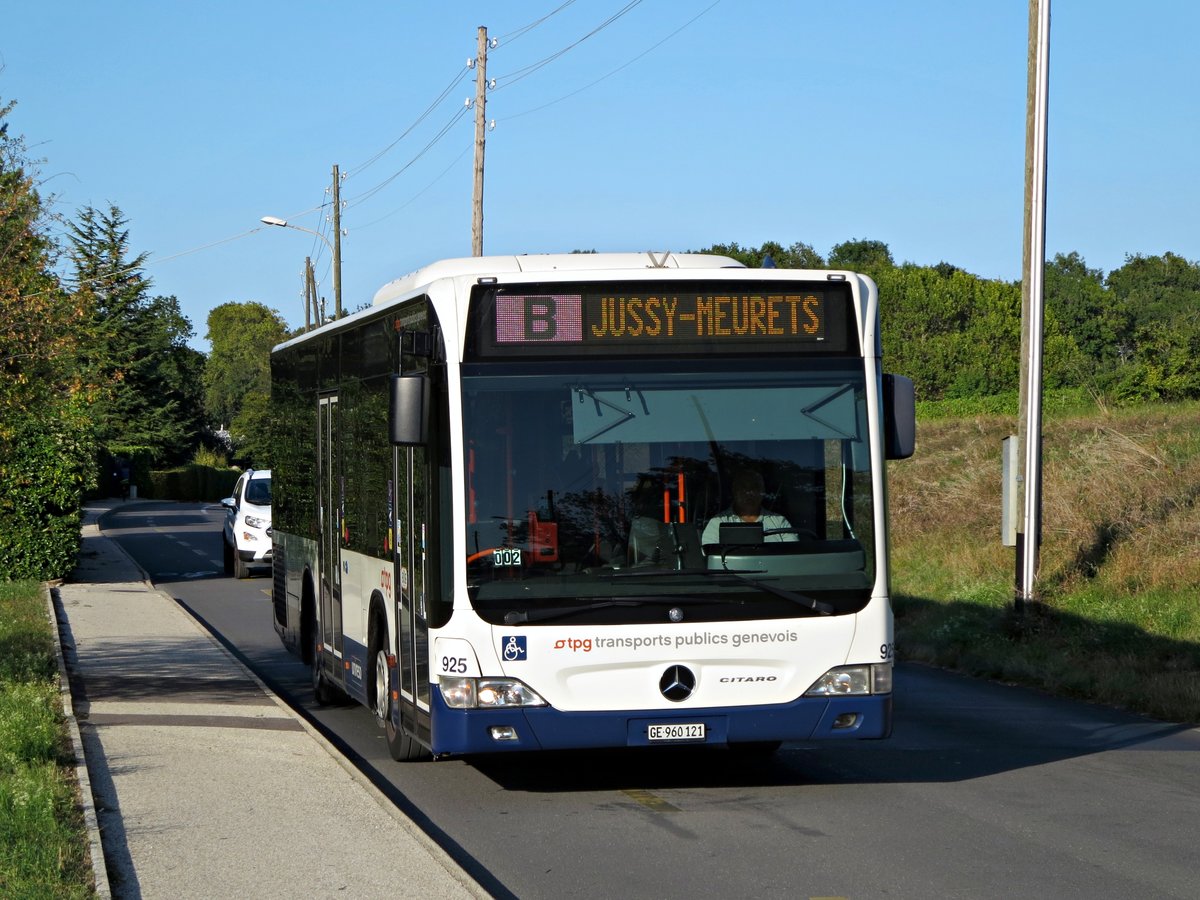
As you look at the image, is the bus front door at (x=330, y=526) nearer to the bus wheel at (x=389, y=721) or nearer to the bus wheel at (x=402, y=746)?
the bus wheel at (x=389, y=721)

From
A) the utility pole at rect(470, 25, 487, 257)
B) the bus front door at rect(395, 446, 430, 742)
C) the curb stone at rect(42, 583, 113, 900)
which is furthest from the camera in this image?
the utility pole at rect(470, 25, 487, 257)

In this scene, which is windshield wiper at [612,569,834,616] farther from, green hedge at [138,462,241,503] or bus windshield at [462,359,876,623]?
green hedge at [138,462,241,503]

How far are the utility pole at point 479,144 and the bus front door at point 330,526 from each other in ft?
65.6

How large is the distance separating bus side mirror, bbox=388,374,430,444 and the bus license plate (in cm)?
199

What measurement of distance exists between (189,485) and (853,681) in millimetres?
88855

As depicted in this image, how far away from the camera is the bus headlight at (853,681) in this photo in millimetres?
9117

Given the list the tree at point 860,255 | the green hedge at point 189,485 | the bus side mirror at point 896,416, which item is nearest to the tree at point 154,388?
the green hedge at point 189,485

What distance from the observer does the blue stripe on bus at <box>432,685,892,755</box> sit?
888 cm

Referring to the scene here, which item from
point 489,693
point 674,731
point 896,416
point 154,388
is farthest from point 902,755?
point 154,388

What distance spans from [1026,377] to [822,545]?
360 inches

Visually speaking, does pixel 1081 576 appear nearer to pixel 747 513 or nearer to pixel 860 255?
pixel 747 513

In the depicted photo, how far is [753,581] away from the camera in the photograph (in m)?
9.03

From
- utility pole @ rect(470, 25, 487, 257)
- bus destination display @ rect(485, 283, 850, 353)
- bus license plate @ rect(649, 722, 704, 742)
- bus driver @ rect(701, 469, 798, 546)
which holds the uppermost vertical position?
utility pole @ rect(470, 25, 487, 257)

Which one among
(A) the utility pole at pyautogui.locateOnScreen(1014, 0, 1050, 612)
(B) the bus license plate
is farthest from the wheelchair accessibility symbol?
(A) the utility pole at pyautogui.locateOnScreen(1014, 0, 1050, 612)
